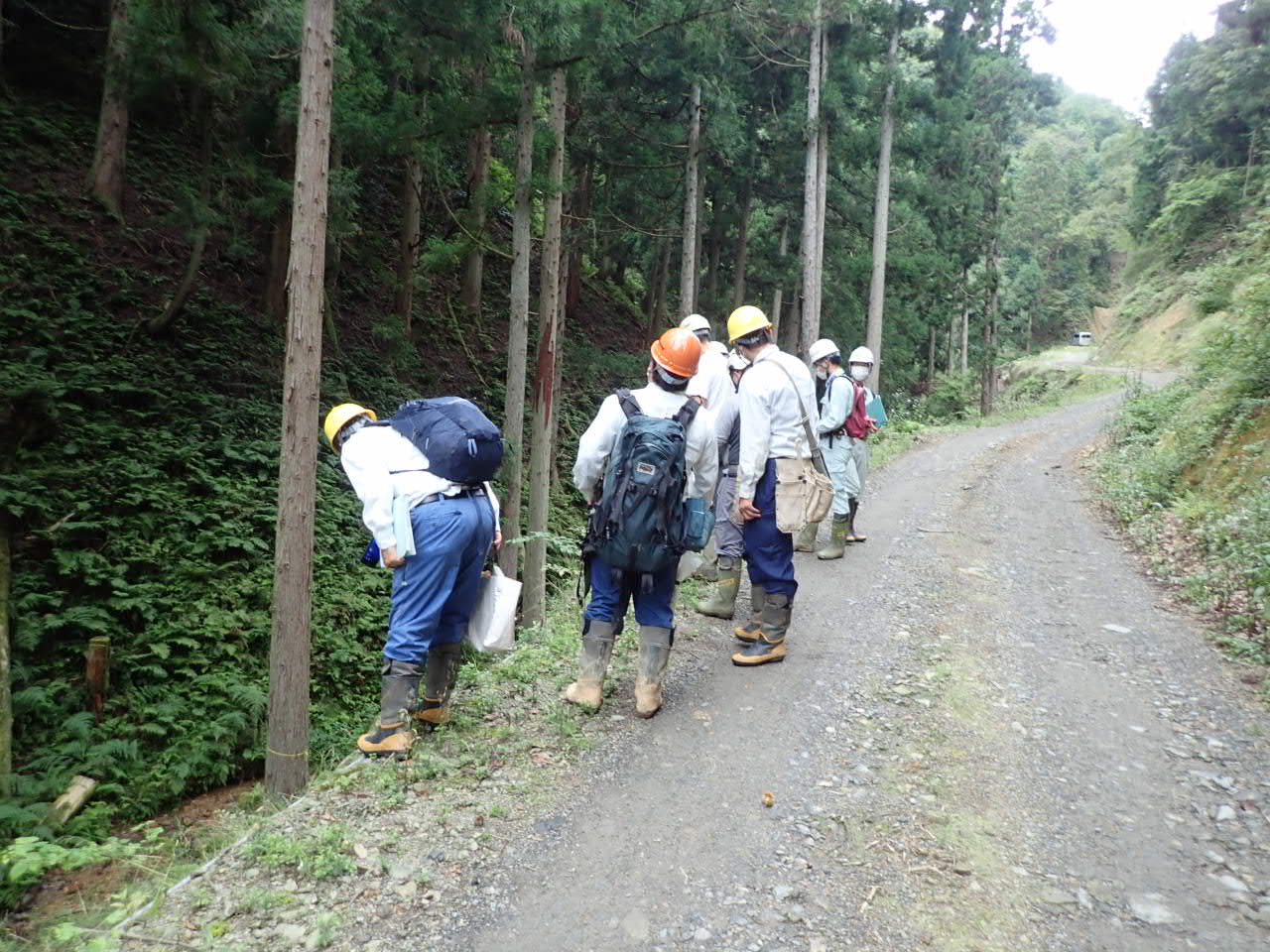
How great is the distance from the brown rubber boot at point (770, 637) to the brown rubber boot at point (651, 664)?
986mm

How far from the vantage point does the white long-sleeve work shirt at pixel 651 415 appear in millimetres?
4520

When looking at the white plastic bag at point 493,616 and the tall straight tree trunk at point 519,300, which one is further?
the tall straight tree trunk at point 519,300

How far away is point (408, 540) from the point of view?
166 inches

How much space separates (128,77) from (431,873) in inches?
444

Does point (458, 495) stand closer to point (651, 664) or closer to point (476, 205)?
point (651, 664)

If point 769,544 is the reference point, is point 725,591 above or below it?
below

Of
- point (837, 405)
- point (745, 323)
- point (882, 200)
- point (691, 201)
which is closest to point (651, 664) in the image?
point (745, 323)

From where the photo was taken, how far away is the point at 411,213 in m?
15.4

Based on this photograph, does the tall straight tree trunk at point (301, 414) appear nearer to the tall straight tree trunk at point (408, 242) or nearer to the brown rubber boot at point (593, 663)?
the brown rubber boot at point (593, 663)

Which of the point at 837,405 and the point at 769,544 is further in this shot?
the point at 837,405

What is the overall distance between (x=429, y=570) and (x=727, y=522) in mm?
2990

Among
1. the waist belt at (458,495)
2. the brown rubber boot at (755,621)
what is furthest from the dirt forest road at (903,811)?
the waist belt at (458,495)

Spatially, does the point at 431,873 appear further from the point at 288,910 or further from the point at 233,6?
the point at 233,6

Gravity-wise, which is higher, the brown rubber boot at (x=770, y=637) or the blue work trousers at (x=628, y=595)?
the blue work trousers at (x=628, y=595)
